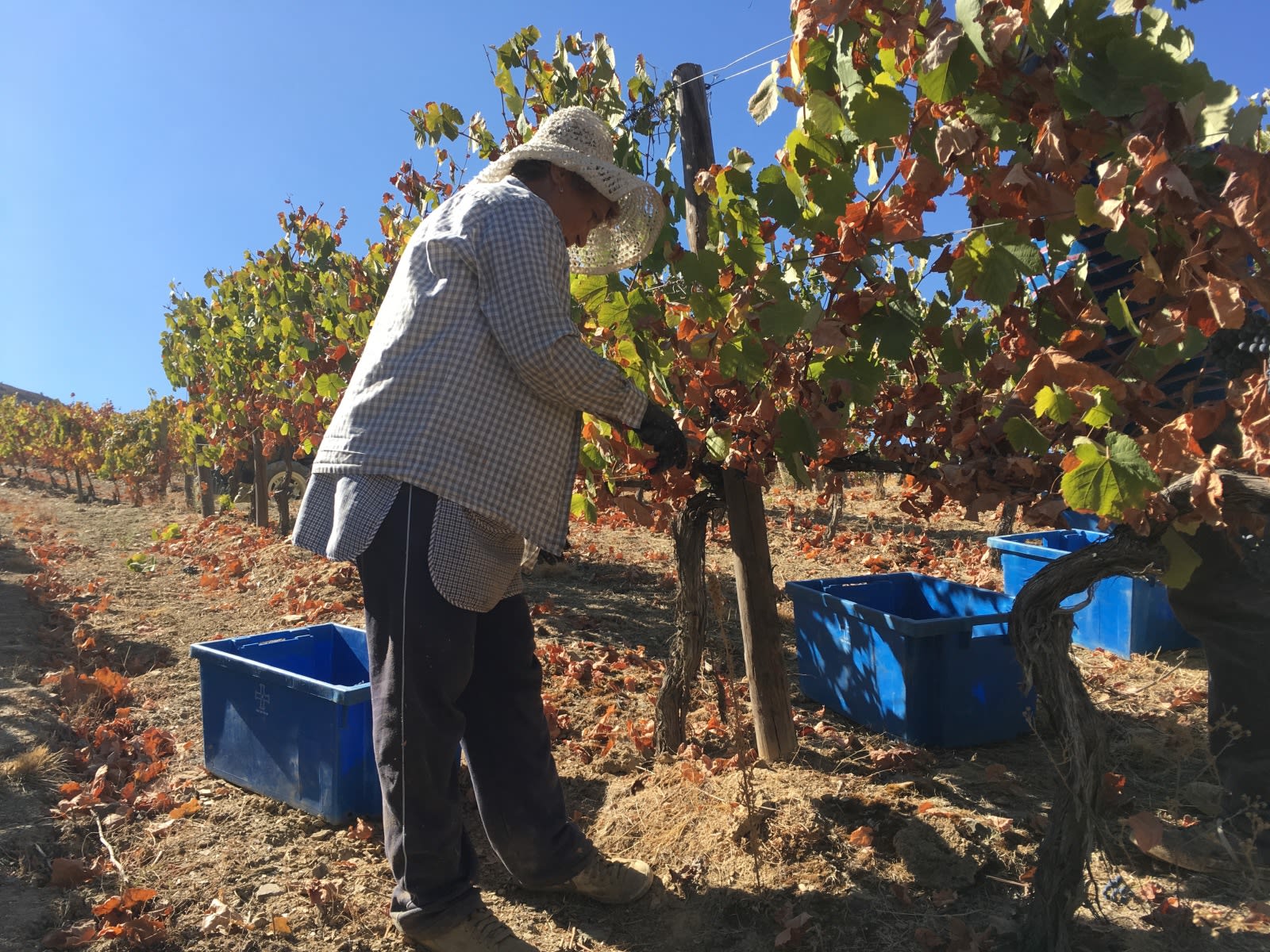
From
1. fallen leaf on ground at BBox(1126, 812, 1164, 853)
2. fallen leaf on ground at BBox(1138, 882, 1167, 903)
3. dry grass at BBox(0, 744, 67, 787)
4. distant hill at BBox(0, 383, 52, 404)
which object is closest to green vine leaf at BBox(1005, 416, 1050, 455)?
fallen leaf on ground at BBox(1126, 812, 1164, 853)

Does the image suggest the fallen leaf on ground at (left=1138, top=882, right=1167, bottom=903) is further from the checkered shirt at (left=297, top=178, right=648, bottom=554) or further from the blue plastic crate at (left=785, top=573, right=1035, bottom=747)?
the checkered shirt at (left=297, top=178, right=648, bottom=554)

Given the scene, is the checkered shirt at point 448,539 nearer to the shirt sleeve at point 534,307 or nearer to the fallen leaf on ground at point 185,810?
the shirt sleeve at point 534,307

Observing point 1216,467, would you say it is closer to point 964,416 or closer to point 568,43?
point 964,416

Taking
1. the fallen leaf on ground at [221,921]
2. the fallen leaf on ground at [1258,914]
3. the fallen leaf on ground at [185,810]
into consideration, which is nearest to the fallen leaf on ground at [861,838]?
the fallen leaf on ground at [1258,914]

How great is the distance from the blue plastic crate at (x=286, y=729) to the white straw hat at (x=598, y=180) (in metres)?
1.56

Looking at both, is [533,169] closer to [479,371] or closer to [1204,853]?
[479,371]

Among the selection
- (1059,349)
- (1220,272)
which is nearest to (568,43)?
(1059,349)

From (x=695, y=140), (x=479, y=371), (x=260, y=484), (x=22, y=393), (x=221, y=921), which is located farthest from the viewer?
(x=22, y=393)

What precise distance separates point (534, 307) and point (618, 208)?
2.04 ft

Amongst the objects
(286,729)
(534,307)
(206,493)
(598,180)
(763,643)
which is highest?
(598,180)

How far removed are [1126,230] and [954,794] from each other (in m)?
1.97

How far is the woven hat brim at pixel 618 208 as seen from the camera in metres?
2.27

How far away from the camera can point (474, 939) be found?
2.16 m

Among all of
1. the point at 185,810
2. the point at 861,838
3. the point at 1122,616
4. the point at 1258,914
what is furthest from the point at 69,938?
the point at 1122,616
